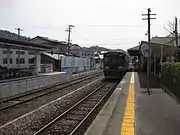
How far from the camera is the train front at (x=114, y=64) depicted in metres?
33.2

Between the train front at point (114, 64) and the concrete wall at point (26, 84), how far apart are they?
5422 millimetres

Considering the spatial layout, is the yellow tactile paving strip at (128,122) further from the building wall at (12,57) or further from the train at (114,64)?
the building wall at (12,57)

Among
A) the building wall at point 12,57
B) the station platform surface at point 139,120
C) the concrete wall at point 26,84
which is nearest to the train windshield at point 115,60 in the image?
the concrete wall at point 26,84

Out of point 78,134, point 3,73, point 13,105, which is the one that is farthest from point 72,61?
point 78,134

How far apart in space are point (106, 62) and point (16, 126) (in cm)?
2375

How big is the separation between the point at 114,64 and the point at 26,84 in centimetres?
1388

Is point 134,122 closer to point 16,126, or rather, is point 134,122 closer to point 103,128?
point 103,128

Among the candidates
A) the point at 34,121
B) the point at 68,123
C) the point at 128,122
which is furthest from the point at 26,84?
the point at 128,122

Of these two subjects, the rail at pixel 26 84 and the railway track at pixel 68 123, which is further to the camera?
the rail at pixel 26 84

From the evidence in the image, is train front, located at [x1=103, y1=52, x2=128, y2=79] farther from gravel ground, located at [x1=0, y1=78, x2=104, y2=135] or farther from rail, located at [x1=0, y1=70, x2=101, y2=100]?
Answer: gravel ground, located at [x1=0, y1=78, x2=104, y2=135]

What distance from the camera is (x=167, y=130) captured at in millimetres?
7730

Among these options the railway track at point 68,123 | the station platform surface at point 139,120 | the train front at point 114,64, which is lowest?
the railway track at point 68,123

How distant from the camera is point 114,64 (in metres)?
33.2

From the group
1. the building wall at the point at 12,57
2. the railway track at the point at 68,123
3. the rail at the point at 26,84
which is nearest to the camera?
the railway track at the point at 68,123
